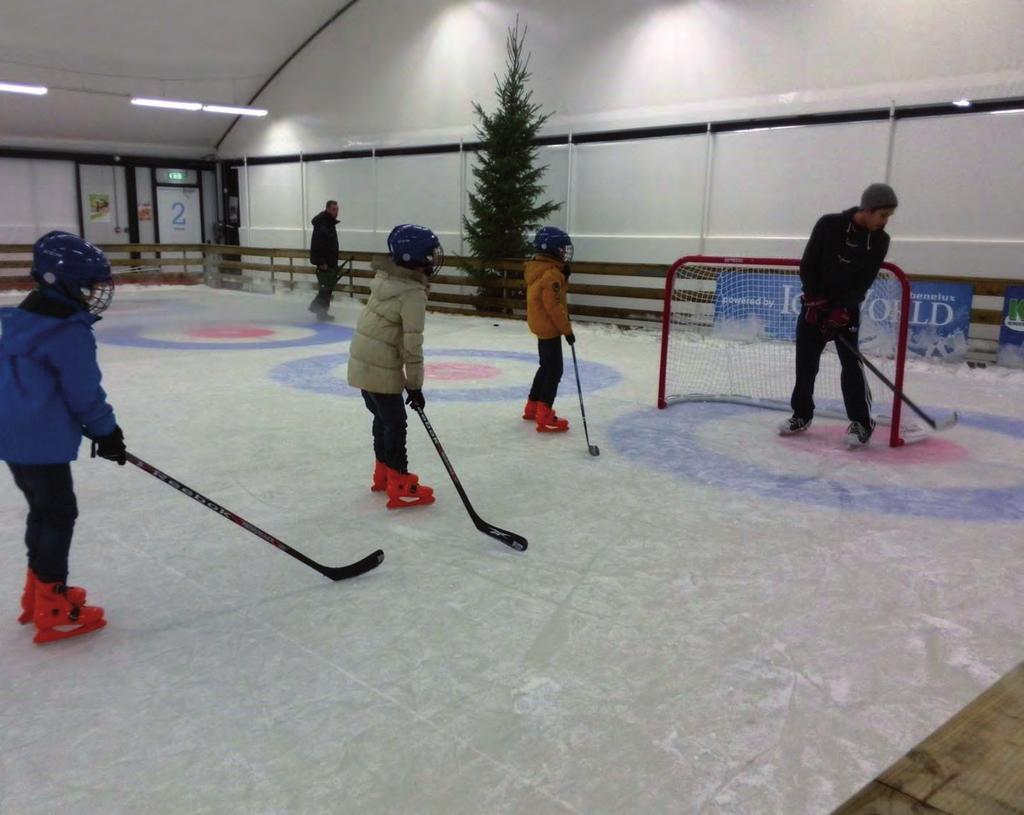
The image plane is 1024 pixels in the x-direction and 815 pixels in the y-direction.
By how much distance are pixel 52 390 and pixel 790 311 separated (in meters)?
7.56

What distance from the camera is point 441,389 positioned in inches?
268

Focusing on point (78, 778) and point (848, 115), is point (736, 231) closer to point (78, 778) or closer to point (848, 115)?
point (848, 115)

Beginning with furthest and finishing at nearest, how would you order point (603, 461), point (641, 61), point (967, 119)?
point (641, 61) < point (967, 119) < point (603, 461)

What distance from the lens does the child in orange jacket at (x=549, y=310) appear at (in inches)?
208

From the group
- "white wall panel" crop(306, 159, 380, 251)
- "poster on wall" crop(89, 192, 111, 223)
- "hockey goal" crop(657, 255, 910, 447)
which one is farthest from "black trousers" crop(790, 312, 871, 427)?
"poster on wall" crop(89, 192, 111, 223)

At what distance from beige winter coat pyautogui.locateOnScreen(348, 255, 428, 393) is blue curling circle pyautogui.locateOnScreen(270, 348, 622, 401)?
8.49ft

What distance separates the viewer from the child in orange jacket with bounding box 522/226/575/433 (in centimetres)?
527

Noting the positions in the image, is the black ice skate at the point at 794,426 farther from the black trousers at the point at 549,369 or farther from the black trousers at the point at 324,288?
the black trousers at the point at 324,288

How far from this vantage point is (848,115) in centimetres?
977

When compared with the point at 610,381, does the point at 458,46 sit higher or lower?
higher

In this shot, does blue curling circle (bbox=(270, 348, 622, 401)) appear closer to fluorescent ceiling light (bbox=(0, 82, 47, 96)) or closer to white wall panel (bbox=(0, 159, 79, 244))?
fluorescent ceiling light (bbox=(0, 82, 47, 96))

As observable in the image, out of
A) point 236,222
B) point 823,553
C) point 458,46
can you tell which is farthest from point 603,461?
point 236,222

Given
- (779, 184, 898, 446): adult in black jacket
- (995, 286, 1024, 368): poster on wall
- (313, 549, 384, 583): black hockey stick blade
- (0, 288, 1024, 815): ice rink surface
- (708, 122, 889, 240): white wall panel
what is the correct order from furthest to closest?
(708, 122, 889, 240): white wall panel → (995, 286, 1024, 368): poster on wall → (779, 184, 898, 446): adult in black jacket → (313, 549, 384, 583): black hockey stick blade → (0, 288, 1024, 815): ice rink surface

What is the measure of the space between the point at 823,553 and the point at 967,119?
7.67 m
